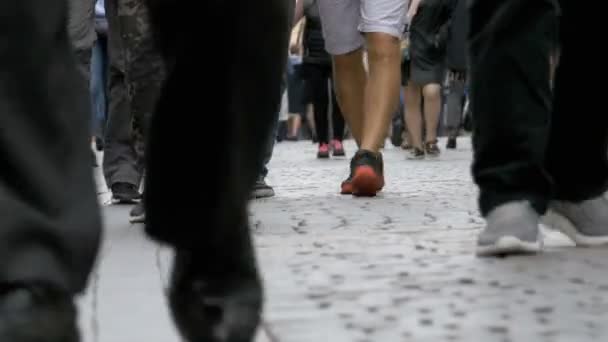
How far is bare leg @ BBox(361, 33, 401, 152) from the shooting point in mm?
5949

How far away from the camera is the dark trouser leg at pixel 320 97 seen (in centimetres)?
1187

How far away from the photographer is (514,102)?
3262 millimetres

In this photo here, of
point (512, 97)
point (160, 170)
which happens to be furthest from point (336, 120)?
point (160, 170)

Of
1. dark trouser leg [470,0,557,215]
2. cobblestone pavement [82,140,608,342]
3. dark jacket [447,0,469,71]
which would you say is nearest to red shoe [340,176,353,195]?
cobblestone pavement [82,140,608,342]

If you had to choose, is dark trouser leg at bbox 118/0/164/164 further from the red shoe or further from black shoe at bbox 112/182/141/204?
the red shoe

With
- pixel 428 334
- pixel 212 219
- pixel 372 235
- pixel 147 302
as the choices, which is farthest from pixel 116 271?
pixel 212 219

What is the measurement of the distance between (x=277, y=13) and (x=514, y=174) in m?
1.43

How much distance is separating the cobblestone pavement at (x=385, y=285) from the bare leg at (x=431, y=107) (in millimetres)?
6990

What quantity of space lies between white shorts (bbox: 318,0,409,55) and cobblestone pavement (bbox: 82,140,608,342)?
151 cm

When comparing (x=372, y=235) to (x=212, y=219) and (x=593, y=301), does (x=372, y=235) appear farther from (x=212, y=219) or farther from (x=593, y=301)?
(x=212, y=219)

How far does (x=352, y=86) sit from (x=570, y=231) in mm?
2933

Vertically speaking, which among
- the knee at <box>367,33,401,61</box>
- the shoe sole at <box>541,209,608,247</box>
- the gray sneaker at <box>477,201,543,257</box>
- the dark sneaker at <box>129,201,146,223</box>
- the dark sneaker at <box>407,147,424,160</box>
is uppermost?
the knee at <box>367,33,401,61</box>

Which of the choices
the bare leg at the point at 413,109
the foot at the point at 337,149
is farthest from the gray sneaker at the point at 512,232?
the foot at the point at 337,149

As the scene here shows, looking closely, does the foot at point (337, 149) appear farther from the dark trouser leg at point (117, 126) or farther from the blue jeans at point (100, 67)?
the dark trouser leg at point (117, 126)
